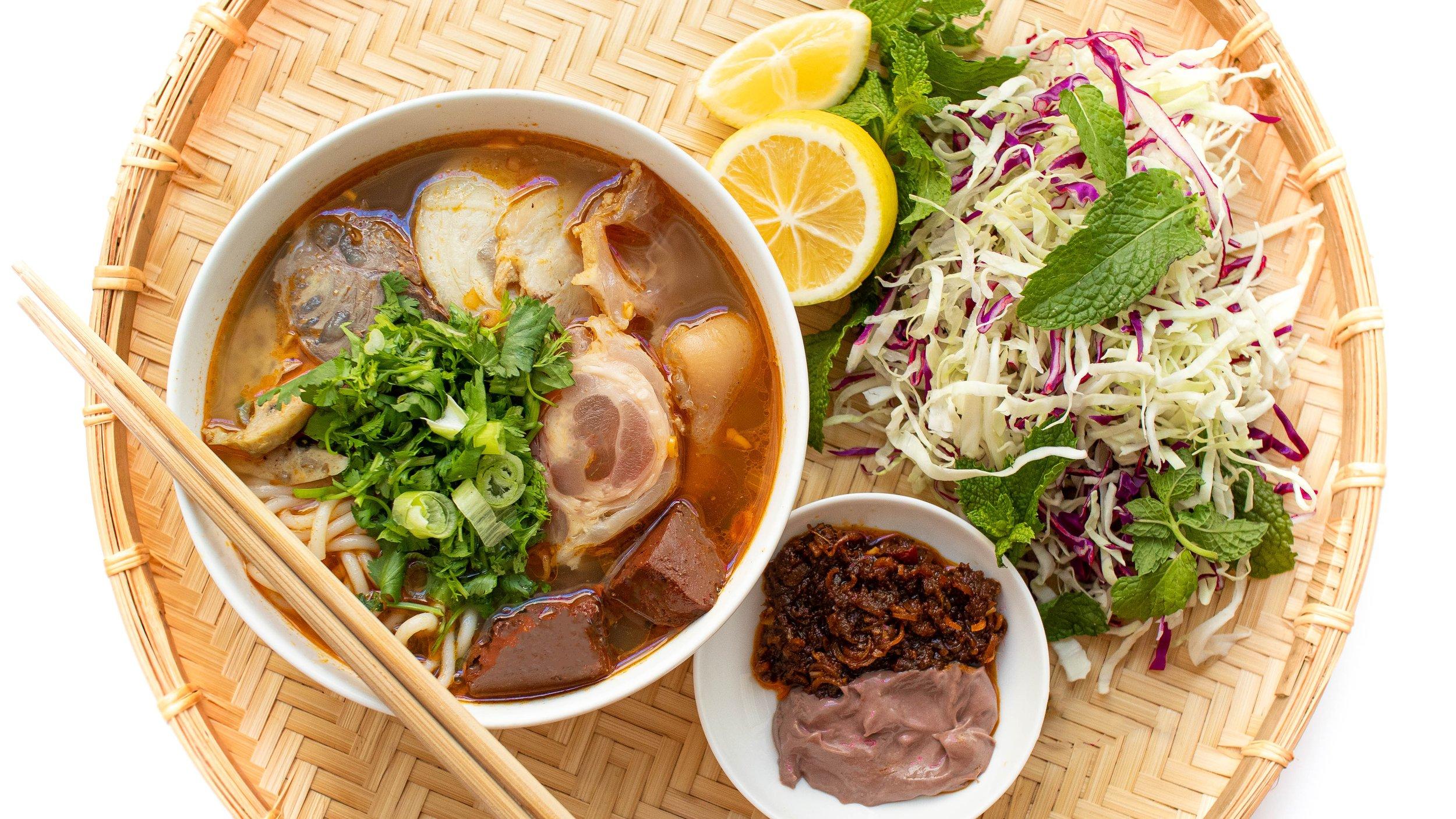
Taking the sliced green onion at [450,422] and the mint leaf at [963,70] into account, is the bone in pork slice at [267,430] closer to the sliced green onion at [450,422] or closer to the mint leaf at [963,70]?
the sliced green onion at [450,422]

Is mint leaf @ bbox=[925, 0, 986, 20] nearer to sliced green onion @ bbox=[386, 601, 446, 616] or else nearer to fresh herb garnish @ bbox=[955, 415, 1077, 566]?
fresh herb garnish @ bbox=[955, 415, 1077, 566]

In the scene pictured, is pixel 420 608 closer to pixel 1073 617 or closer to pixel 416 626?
pixel 416 626

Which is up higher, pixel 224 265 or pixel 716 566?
pixel 224 265

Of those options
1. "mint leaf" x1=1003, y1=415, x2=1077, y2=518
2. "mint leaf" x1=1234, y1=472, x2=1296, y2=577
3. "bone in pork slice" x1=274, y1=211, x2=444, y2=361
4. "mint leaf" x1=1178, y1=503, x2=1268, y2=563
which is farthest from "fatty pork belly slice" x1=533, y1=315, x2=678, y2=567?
"mint leaf" x1=1234, y1=472, x2=1296, y2=577

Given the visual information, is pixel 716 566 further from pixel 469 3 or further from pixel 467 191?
pixel 469 3

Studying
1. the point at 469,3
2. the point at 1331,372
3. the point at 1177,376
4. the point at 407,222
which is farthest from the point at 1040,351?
the point at 469,3

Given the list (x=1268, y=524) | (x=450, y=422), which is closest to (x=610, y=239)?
(x=450, y=422)
